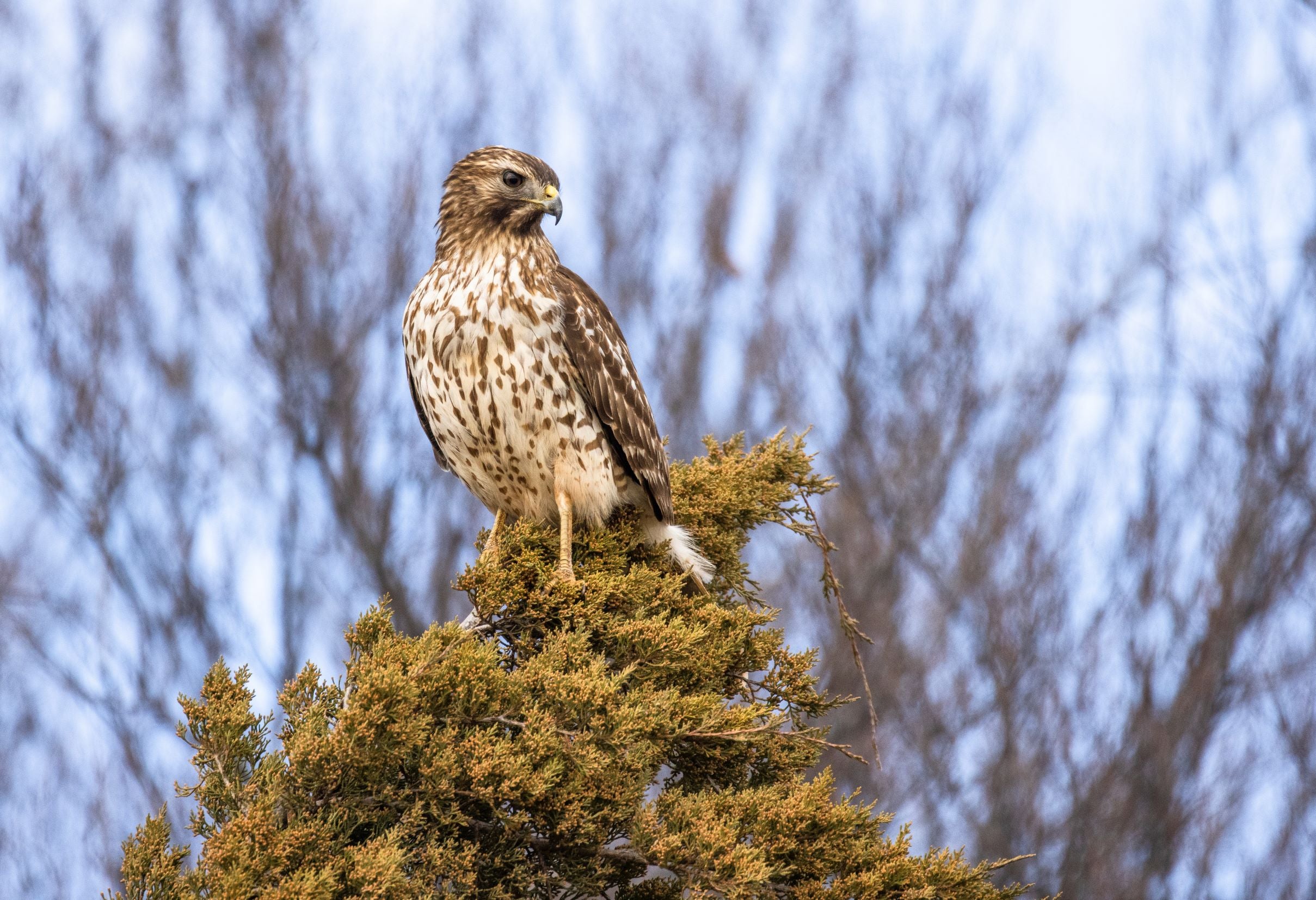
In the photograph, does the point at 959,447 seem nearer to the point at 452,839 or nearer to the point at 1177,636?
the point at 1177,636

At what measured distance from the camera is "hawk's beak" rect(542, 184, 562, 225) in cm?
425

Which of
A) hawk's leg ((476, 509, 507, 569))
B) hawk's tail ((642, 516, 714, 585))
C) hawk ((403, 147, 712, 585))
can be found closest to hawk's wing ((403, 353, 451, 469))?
hawk ((403, 147, 712, 585))

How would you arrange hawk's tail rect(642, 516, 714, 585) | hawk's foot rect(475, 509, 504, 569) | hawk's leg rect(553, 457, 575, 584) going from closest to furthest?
1. hawk's foot rect(475, 509, 504, 569)
2. hawk's leg rect(553, 457, 575, 584)
3. hawk's tail rect(642, 516, 714, 585)

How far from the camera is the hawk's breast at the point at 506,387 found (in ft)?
12.9

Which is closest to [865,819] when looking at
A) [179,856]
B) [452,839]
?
[452,839]

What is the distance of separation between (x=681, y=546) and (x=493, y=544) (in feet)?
2.05

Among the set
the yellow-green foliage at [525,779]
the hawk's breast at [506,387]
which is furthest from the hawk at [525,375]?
the yellow-green foliage at [525,779]

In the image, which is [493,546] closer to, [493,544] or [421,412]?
[493,544]

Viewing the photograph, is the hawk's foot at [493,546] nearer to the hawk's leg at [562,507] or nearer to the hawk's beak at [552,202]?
the hawk's leg at [562,507]

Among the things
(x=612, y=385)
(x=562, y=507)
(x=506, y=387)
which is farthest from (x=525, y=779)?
(x=612, y=385)

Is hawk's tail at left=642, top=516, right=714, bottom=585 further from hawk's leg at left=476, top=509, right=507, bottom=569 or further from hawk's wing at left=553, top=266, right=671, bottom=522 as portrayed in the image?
hawk's leg at left=476, top=509, right=507, bottom=569

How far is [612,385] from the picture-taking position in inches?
164

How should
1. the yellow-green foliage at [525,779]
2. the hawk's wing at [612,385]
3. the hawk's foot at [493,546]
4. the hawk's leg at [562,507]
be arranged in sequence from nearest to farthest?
the yellow-green foliage at [525,779], the hawk's foot at [493,546], the hawk's leg at [562,507], the hawk's wing at [612,385]

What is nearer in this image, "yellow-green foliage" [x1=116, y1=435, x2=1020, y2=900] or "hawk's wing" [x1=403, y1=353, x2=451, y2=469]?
"yellow-green foliage" [x1=116, y1=435, x2=1020, y2=900]
